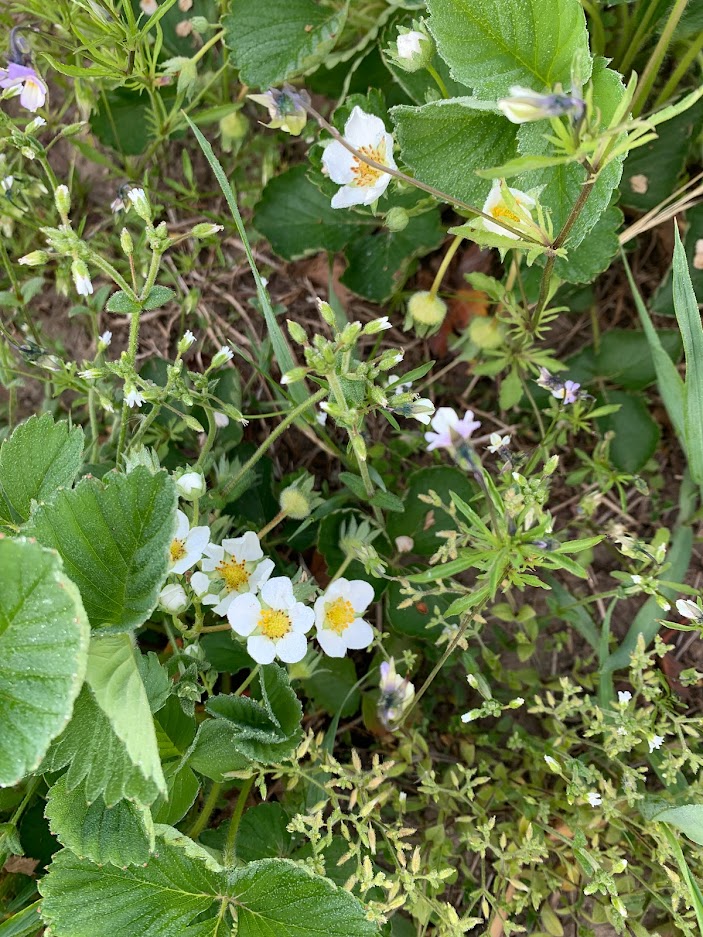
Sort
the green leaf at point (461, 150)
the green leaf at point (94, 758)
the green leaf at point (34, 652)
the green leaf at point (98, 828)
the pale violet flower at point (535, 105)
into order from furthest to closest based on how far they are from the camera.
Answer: the green leaf at point (461, 150) < the green leaf at point (98, 828) < the green leaf at point (94, 758) < the green leaf at point (34, 652) < the pale violet flower at point (535, 105)

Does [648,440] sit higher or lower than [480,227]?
lower

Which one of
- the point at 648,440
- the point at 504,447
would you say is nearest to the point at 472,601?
the point at 504,447

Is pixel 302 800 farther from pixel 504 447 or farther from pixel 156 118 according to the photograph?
pixel 156 118

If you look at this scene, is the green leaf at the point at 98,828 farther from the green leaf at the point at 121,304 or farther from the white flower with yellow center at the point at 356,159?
Result: the white flower with yellow center at the point at 356,159

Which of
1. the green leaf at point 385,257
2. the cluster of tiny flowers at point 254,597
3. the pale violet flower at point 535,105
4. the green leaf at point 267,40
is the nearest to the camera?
the pale violet flower at point 535,105

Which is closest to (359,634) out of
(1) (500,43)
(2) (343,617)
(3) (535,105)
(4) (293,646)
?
(2) (343,617)

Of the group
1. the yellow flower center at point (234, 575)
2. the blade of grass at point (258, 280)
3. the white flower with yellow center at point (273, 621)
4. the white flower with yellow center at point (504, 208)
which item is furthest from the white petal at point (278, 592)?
the white flower with yellow center at point (504, 208)

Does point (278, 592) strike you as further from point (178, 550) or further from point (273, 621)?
point (178, 550)
